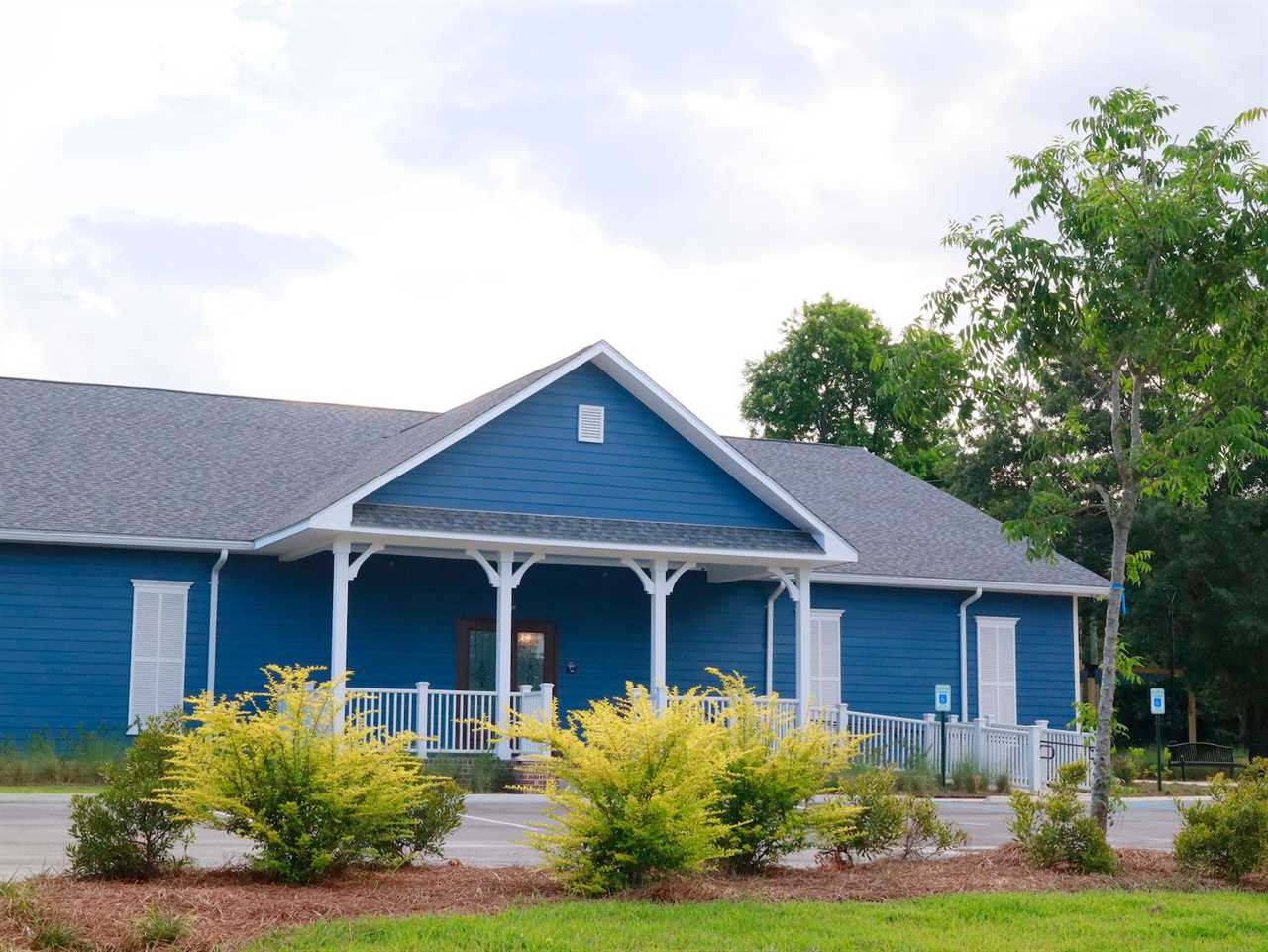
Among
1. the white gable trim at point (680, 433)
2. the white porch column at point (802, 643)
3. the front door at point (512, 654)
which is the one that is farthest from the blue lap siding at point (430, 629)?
the white porch column at point (802, 643)

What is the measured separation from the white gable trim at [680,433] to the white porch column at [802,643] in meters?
0.75

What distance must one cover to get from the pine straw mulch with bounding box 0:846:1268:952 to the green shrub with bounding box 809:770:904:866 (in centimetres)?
18

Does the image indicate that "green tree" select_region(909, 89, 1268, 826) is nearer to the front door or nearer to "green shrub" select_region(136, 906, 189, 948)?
"green shrub" select_region(136, 906, 189, 948)

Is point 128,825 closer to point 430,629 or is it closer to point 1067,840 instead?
Result: point 1067,840

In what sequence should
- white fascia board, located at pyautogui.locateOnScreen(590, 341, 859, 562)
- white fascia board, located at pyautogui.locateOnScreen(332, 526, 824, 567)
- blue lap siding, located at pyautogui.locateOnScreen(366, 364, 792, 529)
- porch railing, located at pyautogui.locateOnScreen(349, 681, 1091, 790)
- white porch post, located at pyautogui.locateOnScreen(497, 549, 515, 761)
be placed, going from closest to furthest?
white fascia board, located at pyautogui.locateOnScreen(332, 526, 824, 567) < white porch post, located at pyautogui.locateOnScreen(497, 549, 515, 761) < porch railing, located at pyautogui.locateOnScreen(349, 681, 1091, 790) < blue lap siding, located at pyautogui.locateOnScreen(366, 364, 792, 529) < white fascia board, located at pyautogui.locateOnScreen(590, 341, 859, 562)

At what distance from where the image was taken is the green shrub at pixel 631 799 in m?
9.76

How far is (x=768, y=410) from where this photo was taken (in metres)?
54.1

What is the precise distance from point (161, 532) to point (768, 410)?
33.7m

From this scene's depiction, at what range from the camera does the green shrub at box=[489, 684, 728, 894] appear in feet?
32.0

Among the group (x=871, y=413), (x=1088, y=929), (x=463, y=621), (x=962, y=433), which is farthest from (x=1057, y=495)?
(x=871, y=413)

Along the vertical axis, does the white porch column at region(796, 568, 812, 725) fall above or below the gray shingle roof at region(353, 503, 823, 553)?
below

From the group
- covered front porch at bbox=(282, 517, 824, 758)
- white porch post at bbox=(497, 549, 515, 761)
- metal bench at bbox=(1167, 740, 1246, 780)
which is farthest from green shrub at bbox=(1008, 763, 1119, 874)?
metal bench at bbox=(1167, 740, 1246, 780)

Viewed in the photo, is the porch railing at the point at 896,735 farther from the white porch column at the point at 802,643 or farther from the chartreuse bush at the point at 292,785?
the chartreuse bush at the point at 292,785

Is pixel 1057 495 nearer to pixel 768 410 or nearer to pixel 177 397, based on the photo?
pixel 177 397
